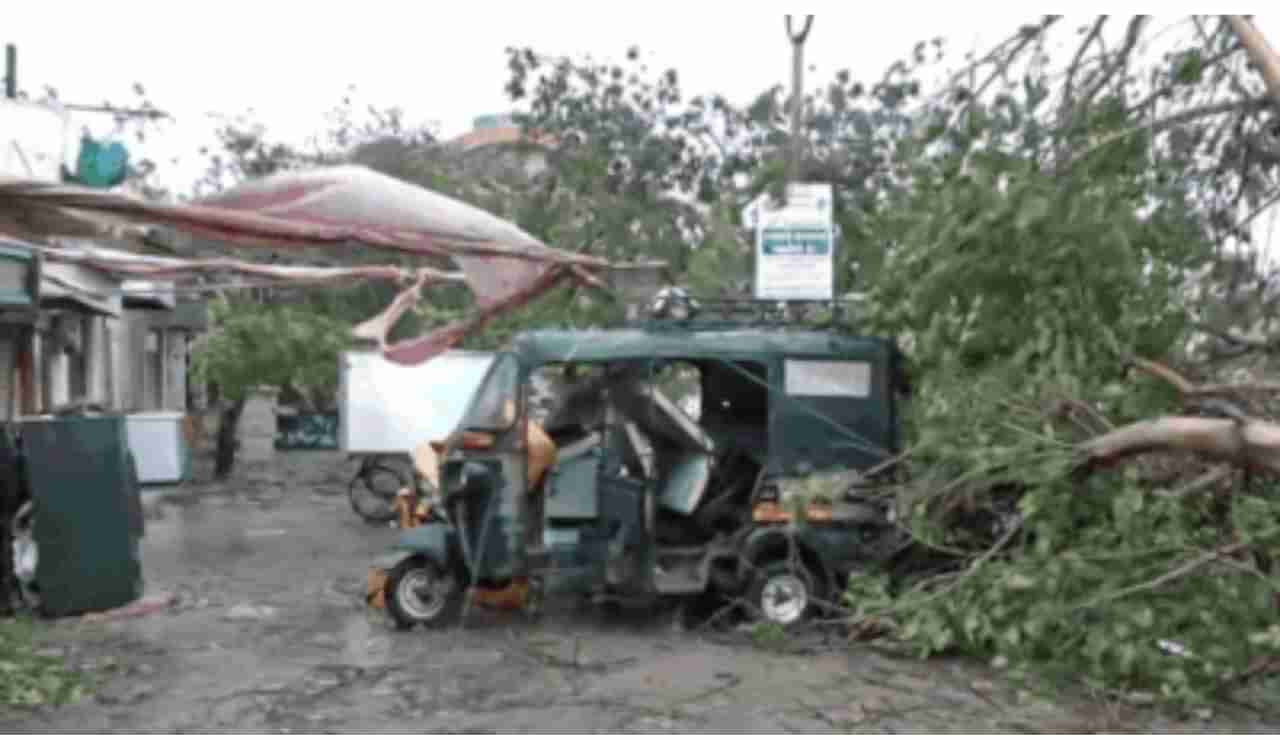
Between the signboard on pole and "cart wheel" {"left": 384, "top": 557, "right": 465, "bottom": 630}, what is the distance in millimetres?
2969

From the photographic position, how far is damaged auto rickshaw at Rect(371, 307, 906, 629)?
8.54 metres

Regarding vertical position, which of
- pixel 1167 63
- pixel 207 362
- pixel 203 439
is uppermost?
pixel 1167 63

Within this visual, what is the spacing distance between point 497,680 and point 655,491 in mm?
2193

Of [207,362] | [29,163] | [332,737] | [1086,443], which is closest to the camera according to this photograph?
[332,737]

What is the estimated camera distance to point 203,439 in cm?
2512

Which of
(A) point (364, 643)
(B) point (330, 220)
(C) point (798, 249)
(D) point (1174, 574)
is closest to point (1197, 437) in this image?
(D) point (1174, 574)

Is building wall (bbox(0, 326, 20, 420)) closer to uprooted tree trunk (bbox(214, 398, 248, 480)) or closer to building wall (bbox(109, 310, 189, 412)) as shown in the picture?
uprooted tree trunk (bbox(214, 398, 248, 480))

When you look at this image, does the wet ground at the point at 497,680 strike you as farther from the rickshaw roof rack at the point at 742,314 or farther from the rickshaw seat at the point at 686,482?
the rickshaw roof rack at the point at 742,314

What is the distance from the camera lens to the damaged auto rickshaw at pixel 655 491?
28.0ft

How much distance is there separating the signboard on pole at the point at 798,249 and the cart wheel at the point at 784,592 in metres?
2.00

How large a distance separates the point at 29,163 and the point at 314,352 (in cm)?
610

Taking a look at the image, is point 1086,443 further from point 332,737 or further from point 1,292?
point 1,292

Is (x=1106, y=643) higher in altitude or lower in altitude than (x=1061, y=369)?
lower

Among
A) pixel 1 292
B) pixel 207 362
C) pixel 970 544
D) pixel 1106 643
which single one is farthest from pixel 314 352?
pixel 1106 643
